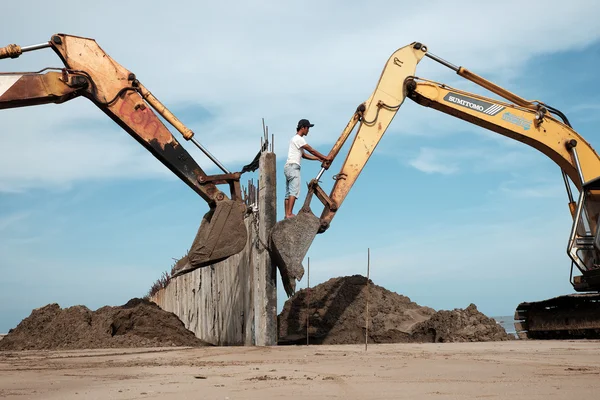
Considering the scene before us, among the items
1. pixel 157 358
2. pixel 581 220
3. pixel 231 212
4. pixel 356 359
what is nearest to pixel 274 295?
pixel 231 212

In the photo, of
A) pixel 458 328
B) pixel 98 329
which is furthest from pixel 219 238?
pixel 458 328

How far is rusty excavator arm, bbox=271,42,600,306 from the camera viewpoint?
11570 mm

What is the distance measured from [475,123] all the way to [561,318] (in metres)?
3.63

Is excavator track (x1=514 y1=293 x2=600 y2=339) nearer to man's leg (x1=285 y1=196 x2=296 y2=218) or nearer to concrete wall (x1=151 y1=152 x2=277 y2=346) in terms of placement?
man's leg (x1=285 y1=196 x2=296 y2=218)

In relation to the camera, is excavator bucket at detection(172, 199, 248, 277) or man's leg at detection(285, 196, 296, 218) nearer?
excavator bucket at detection(172, 199, 248, 277)

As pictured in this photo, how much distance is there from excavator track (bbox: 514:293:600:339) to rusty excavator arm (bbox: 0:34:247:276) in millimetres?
5907

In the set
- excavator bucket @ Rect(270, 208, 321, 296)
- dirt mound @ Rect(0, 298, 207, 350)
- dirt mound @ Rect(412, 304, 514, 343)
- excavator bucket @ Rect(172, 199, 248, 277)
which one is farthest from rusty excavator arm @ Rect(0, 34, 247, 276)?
dirt mound @ Rect(412, 304, 514, 343)

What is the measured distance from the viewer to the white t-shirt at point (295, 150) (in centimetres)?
1144

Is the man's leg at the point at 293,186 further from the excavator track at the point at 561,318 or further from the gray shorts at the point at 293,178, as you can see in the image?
the excavator track at the point at 561,318

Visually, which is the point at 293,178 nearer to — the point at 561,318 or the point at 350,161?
the point at 350,161

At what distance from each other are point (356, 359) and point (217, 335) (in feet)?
22.2

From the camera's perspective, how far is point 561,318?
1291 cm

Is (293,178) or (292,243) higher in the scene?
(293,178)

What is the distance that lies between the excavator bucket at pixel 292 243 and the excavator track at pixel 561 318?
4.79 metres
